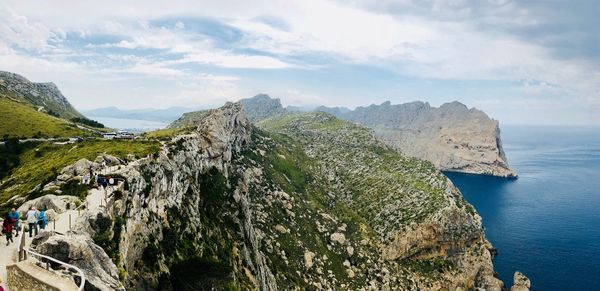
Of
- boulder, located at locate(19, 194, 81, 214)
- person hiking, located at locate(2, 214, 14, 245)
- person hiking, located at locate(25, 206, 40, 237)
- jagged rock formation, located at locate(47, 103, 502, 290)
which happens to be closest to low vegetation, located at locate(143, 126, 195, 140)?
jagged rock formation, located at locate(47, 103, 502, 290)

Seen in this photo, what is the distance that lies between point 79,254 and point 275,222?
96.2 m

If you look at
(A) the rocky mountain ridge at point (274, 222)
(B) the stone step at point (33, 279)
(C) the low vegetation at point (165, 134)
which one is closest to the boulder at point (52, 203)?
(A) the rocky mountain ridge at point (274, 222)

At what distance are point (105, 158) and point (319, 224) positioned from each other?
8895 cm

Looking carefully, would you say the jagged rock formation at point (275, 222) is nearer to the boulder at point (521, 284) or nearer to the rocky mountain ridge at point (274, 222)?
the rocky mountain ridge at point (274, 222)

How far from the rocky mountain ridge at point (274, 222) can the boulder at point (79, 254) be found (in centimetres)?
59

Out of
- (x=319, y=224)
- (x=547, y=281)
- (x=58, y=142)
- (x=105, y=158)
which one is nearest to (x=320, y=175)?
(x=319, y=224)

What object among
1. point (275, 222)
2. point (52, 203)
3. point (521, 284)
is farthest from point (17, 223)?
point (521, 284)

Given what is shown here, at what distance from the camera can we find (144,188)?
50.5m

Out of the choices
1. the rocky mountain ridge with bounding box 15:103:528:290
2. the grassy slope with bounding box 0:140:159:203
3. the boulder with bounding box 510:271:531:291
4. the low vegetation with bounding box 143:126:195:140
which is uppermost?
the low vegetation with bounding box 143:126:195:140

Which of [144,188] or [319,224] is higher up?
[144,188]

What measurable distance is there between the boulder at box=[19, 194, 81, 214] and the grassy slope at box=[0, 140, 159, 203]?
11.7 m

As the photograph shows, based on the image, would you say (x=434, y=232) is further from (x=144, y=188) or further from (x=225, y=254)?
(x=144, y=188)

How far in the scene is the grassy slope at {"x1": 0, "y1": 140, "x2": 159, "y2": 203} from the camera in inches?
2102

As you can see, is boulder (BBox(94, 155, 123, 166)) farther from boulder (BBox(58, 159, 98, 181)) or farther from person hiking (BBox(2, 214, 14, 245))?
person hiking (BBox(2, 214, 14, 245))
